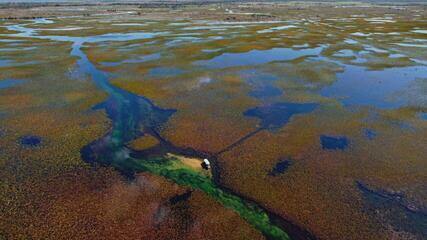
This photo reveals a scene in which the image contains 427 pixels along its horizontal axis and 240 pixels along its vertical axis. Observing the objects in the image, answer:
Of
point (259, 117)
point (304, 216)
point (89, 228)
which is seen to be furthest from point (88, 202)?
point (259, 117)

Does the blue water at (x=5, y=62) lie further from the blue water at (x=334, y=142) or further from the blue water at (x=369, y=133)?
the blue water at (x=369, y=133)

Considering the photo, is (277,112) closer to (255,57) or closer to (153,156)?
(153,156)

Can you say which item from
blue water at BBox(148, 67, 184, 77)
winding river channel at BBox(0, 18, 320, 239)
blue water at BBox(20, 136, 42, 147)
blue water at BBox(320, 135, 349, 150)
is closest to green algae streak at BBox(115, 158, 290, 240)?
winding river channel at BBox(0, 18, 320, 239)

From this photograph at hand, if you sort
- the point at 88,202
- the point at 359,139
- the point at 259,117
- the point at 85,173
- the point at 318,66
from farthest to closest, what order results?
the point at 318,66
the point at 259,117
the point at 359,139
the point at 85,173
the point at 88,202

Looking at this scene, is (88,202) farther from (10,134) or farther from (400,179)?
(400,179)

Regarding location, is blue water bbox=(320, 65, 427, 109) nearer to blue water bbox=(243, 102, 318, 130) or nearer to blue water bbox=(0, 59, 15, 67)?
blue water bbox=(243, 102, 318, 130)

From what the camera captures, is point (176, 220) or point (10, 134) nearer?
point (176, 220)
